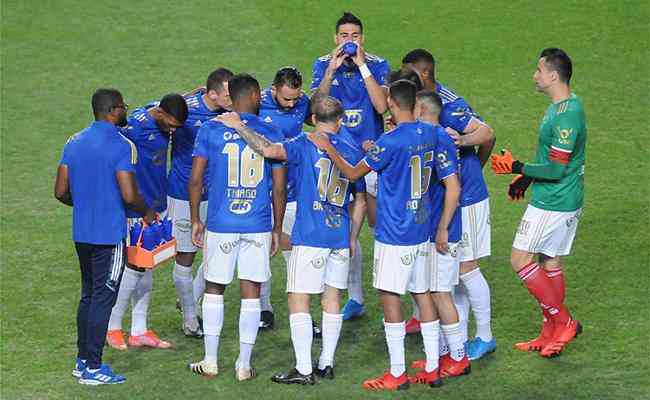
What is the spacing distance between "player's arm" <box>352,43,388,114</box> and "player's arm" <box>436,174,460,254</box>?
58.0 inches

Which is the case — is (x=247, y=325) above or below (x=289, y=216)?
below

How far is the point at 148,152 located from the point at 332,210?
5.99ft

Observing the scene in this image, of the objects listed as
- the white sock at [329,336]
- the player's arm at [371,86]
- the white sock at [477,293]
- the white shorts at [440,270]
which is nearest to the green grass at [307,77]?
the white sock at [329,336]

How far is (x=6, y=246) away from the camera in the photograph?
12289mm

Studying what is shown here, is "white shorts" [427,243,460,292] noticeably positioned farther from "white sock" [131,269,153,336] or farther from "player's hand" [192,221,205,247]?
"white sock" [131,269,153,336]

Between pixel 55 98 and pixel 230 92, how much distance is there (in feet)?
27.0

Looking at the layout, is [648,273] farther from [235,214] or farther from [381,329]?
[235,214]

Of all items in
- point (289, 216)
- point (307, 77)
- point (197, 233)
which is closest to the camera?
point (197, 233)

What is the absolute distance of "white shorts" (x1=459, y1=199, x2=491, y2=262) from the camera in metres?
9.70

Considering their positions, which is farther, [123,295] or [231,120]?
[123,295]

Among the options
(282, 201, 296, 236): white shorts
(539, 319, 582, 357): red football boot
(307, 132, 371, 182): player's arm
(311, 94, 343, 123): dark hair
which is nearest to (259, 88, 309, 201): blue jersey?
(282, 201, 296, 236): white shorts

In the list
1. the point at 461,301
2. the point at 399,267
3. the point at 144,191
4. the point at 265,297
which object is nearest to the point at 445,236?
the point at 399,267

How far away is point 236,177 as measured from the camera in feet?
29.7

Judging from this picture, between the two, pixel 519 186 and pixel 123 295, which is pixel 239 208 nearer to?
pixel 123 295
